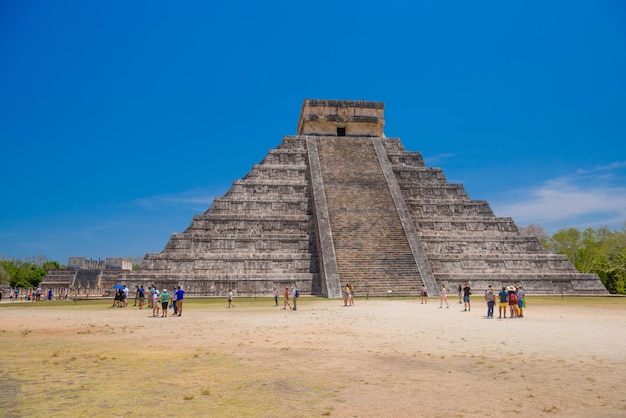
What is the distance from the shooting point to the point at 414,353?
399 inches

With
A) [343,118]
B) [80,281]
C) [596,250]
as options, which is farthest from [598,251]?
[80,281]

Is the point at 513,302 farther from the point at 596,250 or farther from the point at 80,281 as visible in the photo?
the point at 80,281

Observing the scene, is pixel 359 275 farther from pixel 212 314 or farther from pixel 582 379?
pixel 582 379

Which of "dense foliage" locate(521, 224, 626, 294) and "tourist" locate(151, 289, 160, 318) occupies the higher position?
"dense foliage" locate(521, 224, 626, 294)

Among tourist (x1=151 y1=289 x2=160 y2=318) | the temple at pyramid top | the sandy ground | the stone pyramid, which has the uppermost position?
the temple at pyramid top

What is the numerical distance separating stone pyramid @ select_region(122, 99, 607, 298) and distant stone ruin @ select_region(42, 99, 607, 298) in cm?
6

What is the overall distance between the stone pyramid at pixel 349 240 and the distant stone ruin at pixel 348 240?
6cm

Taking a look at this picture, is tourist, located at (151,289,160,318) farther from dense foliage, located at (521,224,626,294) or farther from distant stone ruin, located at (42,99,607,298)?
dense foliage, located at (521,224,626,294)

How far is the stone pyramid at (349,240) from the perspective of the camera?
1116 inches

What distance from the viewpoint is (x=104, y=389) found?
711 centimetres

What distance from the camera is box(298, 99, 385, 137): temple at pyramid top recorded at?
41625mm

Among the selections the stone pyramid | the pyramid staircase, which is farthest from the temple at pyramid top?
the stone pyramid

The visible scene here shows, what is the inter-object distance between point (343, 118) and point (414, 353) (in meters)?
33.4

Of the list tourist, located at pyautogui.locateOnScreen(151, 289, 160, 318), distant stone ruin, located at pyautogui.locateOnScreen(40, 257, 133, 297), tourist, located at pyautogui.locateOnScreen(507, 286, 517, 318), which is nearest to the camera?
tourist, located at pyautogui.locateOnScreen(507, 286, 517, 318)
